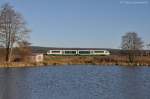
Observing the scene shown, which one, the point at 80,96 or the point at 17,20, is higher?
the point at 17,20

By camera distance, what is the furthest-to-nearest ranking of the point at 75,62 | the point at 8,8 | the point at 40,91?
the point at 75,62, the point at 8,8, the point at 40,91

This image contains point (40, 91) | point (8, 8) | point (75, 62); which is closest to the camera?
point (40, 91)

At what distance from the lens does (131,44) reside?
8088cm

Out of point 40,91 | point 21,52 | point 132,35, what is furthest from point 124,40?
point 40,91

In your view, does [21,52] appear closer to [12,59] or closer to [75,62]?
[12,59]

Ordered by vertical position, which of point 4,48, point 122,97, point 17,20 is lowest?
point 122,97

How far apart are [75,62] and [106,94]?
54990 millimetres

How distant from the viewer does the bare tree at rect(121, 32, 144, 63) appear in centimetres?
8044

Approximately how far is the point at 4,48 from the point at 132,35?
33.1 meters

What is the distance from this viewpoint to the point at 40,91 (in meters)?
25.3

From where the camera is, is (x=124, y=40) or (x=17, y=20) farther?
(x=124, y=40)

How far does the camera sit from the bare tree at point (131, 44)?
80438mm

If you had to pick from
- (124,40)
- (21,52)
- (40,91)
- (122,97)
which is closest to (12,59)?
(21,52)

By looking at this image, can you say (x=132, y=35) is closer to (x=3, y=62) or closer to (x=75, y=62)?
(x=75, y=62)
